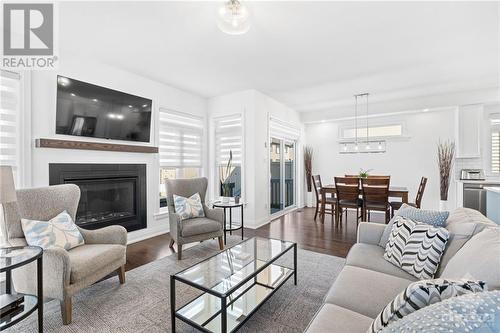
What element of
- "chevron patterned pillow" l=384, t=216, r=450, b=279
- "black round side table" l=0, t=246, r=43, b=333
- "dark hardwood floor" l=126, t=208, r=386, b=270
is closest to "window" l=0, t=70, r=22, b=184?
"black round side table" l=0, t=246, r=43, b=333

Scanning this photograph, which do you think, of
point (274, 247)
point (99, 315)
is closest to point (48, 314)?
point (99, 315)

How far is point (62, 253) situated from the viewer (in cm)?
172

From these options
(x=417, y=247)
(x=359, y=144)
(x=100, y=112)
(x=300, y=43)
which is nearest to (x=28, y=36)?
(x=100, y=112)

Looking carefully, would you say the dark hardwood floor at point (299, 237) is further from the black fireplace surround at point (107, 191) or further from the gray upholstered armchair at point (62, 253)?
the gray upholstered armchair at point (62, 253)

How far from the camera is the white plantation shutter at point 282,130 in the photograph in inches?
210

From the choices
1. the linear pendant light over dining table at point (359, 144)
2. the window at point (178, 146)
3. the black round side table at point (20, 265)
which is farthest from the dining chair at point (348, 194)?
the black round side table at point (20, 265)

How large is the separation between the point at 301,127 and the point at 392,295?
551cm

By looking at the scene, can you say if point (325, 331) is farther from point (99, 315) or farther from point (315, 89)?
point (315, 89)

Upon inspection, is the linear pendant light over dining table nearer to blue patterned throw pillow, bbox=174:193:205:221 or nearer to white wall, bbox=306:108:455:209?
white wall, bbox=306:108:455:209

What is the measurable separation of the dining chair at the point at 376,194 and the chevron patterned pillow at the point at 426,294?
3481mm

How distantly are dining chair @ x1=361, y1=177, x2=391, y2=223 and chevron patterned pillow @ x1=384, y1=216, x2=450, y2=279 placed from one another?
2283 mm

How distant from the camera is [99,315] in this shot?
6.07ft

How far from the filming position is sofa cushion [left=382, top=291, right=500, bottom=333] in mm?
594

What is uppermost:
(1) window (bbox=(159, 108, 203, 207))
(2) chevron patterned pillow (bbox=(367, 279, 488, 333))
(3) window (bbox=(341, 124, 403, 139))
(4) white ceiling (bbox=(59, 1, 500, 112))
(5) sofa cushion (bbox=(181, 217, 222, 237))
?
(4) white ceiling (bbox=(59, 1, 500, 112))
